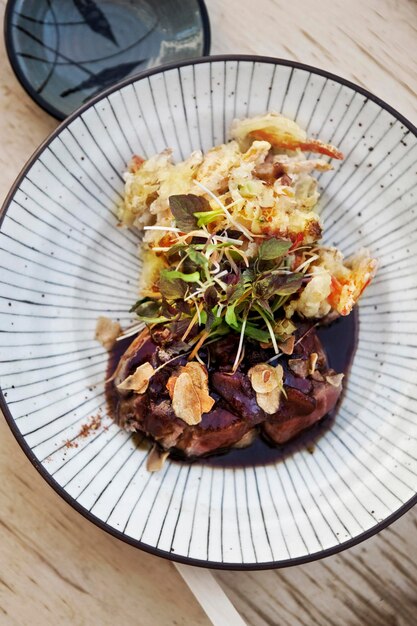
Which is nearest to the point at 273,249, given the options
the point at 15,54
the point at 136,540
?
the point at 136,540

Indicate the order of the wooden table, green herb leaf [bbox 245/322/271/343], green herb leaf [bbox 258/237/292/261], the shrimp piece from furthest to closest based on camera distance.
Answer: the wooden table
the shrimp piece
green herb leaf [bbox 245/322/271/343]
green herb leaf [bbox 258/237/292/261]

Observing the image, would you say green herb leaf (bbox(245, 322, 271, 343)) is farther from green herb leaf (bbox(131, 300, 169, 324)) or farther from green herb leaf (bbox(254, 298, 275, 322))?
green herb leaf (bbox(131, 300, 169, 324))

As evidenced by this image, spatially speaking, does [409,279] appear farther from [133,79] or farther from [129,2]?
[129,2]

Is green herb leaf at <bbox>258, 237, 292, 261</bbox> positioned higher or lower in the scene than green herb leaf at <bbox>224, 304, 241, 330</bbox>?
higher

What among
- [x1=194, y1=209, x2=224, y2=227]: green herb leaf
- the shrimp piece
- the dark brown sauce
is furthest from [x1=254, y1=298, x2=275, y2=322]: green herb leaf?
the shrimp piece

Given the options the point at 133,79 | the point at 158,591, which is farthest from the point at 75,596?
the point at 133,79

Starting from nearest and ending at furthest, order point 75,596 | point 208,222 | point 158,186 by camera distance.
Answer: point 208,222 < point 158,186 < point 75,596

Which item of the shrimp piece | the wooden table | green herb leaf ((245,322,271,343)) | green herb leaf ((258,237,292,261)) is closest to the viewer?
green herb leaf ((258,237,292,261))
